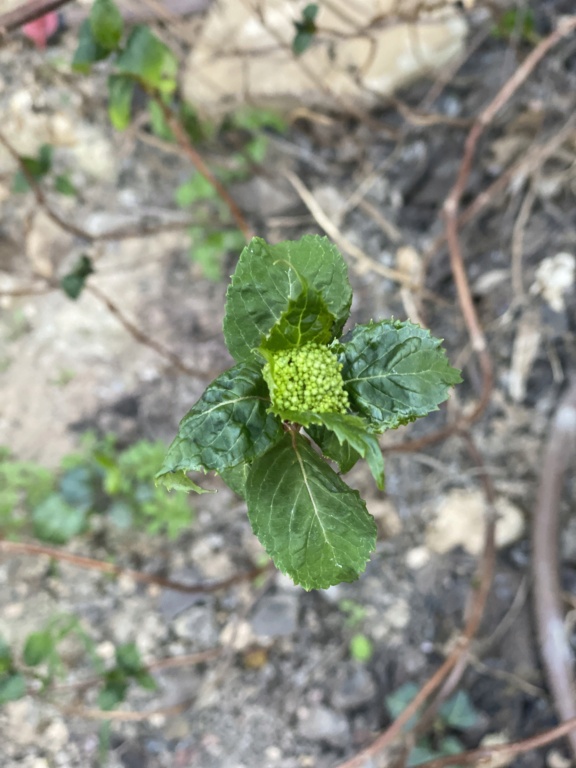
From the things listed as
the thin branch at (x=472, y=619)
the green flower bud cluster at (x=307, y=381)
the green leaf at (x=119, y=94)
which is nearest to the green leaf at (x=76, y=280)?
the green leaf at (x=119, y=94)

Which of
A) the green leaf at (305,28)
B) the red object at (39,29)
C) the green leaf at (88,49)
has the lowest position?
the green leaf at (88,49)

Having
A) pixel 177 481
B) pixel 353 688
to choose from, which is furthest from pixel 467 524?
pixel 177 481

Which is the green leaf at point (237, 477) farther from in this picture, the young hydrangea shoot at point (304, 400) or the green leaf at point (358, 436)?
the green leaf at point (358, 436)

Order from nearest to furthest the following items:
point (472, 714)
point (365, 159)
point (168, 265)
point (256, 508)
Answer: point (256, 508), point (472, 714), point (365, 159), point (168, 265)

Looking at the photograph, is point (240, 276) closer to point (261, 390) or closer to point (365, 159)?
point (261, 390)

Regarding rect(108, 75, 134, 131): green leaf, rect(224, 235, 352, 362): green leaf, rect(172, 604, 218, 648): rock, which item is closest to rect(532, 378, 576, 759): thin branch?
rect(172, 604, 218, 648): rock

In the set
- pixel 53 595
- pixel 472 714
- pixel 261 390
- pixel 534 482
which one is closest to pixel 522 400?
pixel 534 482
